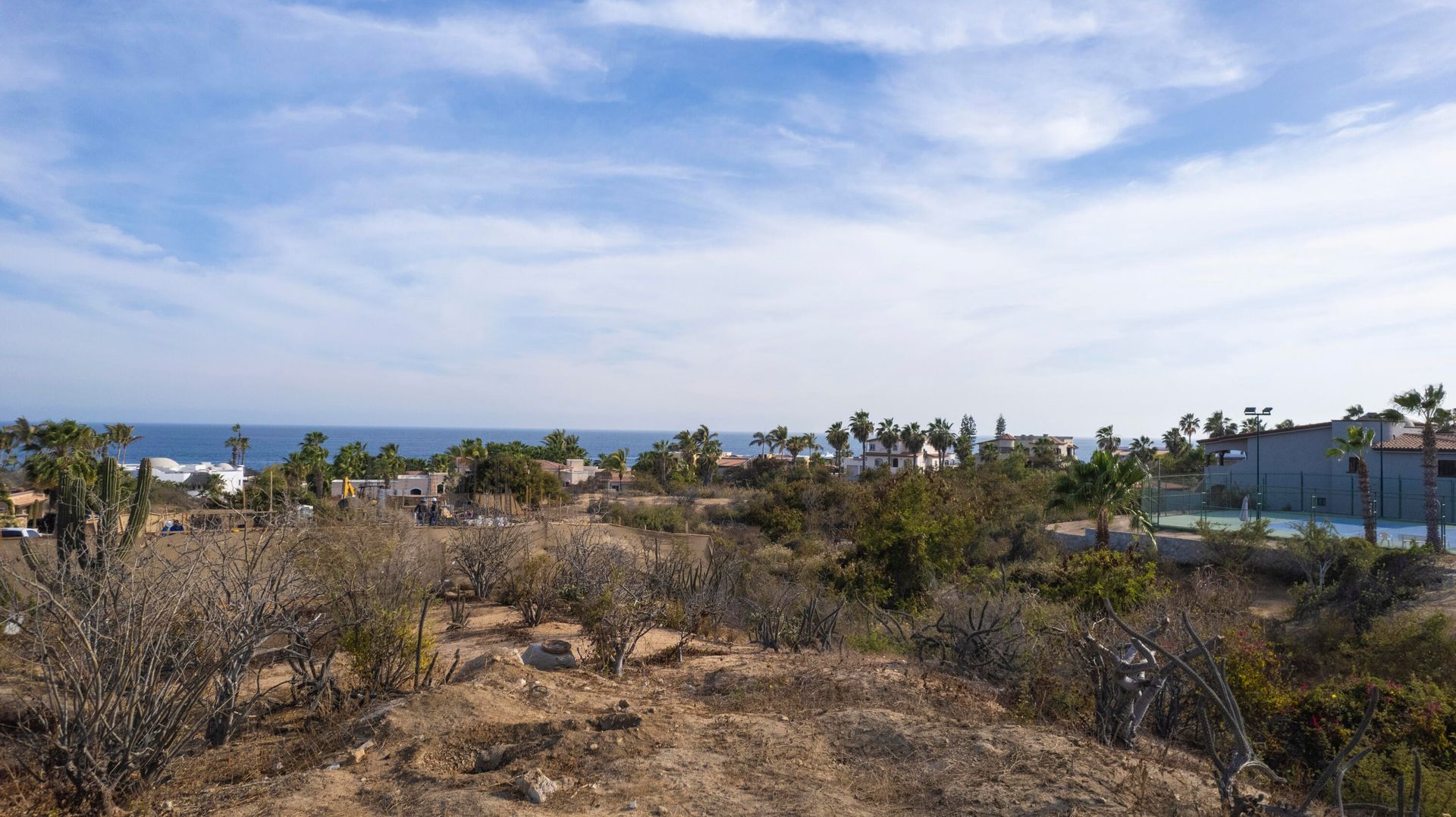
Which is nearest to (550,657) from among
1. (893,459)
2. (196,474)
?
(196,474)

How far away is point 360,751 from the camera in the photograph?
776 centimetres

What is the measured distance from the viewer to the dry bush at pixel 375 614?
31.9 ft

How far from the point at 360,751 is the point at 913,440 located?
6852cm

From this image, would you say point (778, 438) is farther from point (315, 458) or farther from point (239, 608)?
point (239, 608)

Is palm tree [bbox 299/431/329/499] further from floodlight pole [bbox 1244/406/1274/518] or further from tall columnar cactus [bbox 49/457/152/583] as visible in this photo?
floodlight pole [bbox 1244/406/1274/518]

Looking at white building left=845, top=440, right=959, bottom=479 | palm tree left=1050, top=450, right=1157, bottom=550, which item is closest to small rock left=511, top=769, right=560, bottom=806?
palm tree left=1050, top=450, right=1157, bottom=550

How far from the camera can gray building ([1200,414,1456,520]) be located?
100ft

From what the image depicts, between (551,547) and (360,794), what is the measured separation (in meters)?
12.6

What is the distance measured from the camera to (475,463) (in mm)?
51344

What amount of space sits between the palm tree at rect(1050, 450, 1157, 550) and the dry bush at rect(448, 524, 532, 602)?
53.6 ft

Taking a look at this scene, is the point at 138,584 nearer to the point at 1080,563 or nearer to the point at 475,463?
the point at 1080,563

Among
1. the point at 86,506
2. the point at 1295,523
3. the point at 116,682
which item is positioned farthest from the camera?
the point at 1295,523

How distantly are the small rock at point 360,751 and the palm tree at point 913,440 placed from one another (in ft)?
221

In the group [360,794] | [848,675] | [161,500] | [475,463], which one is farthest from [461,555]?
[475,463]
